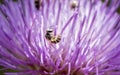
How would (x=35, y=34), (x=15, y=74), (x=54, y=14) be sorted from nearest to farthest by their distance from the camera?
1. (x=15, y=74)
2. (x=35, y=34)
3. (x=54, y=14)

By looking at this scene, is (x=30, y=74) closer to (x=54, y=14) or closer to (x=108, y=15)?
(x=54, y=14)

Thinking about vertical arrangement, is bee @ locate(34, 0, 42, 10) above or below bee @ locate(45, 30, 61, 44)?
above

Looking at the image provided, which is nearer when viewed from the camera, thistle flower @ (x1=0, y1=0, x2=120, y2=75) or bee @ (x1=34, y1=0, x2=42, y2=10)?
thistle flower @ (x1=0, y1=0, x2=120, y2=75)

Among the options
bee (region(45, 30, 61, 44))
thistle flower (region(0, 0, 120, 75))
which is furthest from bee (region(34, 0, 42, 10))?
bee (region(45, 30, 61, 44))

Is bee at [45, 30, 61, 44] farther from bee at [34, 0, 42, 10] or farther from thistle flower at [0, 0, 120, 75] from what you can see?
bee at [34, 0, 42, 10]

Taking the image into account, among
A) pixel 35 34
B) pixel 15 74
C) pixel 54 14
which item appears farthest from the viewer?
pixel 54 14

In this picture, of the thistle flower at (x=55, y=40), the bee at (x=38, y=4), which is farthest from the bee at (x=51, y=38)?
the bee at (x=38, y=4)

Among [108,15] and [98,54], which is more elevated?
[108,15]

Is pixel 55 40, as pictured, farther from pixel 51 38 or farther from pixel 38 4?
pixel 38 4

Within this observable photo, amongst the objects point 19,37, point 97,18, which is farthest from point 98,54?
point 19,37
